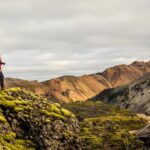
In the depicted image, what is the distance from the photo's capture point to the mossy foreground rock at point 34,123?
60369 millimetres

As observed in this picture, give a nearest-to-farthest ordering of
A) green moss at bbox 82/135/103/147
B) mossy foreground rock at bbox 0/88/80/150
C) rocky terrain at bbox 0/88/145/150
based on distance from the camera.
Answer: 1. rocky terrain at bbox 0/88/145/150
2. mossy foreground rock at bbox 0/88/80/150
3. green moss at bbox 82/135/103/147

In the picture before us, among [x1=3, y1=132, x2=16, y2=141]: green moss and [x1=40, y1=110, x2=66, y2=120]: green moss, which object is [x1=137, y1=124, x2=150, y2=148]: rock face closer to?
[x1=40, y1=110, x2=66, y2=120]: green moss

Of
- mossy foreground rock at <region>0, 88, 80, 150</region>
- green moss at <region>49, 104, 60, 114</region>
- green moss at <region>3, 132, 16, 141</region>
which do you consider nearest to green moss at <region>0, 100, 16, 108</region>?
mossy foreground rock at <region>0, 88, 80, 150</region>

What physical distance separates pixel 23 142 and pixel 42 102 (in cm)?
911

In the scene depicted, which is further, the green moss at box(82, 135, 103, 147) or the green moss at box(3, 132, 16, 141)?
the green moss at box(82, 135, 103, 147)

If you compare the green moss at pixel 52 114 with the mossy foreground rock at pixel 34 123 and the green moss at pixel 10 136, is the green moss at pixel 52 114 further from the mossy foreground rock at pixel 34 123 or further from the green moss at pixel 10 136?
the green moss at pixel 10 136

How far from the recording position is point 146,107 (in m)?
184

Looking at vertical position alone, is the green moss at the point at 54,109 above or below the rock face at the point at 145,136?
above

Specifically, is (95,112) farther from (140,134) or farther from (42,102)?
(42,102)

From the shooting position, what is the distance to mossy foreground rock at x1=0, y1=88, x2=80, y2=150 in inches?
2377

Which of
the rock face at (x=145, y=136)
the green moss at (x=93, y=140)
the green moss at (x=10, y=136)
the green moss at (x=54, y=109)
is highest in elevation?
the green moss at (x=54, y=109)

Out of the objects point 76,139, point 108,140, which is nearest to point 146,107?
point 108,140

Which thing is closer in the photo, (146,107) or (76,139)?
(76,139)

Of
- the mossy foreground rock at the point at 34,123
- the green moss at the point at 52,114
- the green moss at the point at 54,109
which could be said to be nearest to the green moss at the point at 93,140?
the mossy foreground rock at the point at 34,123
